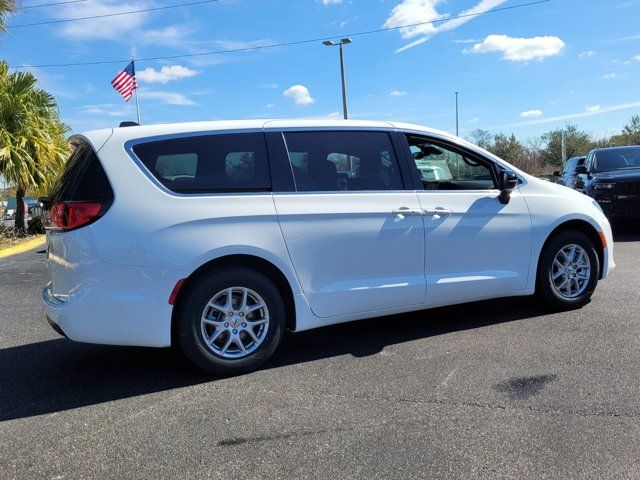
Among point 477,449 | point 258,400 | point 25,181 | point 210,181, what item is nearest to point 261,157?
point 210,181

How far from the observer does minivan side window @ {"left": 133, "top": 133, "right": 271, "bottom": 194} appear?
150 inches

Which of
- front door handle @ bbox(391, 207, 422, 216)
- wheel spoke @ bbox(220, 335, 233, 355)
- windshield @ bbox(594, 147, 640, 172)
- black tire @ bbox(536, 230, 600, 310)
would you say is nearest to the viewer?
wheel spoke @ bbox(220, 335, 233, 355)

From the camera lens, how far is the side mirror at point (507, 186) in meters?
4.82

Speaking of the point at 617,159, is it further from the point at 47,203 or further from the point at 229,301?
the point at 47,203

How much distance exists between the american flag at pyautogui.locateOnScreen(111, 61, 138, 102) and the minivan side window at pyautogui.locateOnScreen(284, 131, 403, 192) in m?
17.9

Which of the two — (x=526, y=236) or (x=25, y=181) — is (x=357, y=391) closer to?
(x=526, y=236)

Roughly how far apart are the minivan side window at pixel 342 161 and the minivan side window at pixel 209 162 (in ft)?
0.90

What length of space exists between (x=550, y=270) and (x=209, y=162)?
3250mm

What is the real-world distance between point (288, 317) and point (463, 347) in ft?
4.63

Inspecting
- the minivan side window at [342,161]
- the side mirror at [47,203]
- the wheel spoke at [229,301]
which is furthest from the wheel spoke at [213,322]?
the side mirror at [47,203]

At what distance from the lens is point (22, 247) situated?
1276cm

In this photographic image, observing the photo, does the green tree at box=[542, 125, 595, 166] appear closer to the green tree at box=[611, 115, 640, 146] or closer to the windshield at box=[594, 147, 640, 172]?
the green tree at box=[611, 115, 640, 146]

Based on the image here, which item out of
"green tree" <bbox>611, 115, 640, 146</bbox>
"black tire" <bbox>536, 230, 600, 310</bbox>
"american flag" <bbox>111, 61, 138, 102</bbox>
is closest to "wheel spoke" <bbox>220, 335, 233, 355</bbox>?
"black tire" <bbox>536, 230, 600, 310</bbox>

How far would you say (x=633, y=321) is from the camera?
16.1 feet
